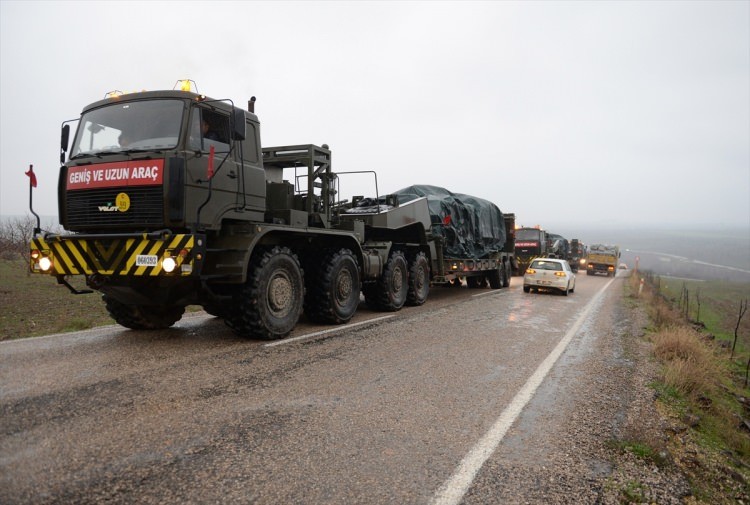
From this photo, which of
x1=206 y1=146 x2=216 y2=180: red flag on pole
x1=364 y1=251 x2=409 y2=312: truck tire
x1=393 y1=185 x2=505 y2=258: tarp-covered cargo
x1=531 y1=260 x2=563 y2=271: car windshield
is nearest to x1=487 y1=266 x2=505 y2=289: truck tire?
x1=393 y1=185 x2=505 y2=258: tarp-covered cargo

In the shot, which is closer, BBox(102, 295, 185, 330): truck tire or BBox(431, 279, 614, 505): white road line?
BBox(431, 279, 614, 505): white road line

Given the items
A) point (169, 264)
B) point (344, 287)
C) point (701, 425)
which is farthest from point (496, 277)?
point (169, 264)

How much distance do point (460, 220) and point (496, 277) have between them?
4420 millimetres

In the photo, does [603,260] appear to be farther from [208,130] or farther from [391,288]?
[208,130]

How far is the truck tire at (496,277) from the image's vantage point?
1817 centimetres

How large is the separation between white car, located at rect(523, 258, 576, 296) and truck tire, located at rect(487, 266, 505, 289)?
1.07 metres

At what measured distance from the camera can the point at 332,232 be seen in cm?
830

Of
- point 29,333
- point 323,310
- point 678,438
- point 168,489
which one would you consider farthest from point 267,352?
point 29,333

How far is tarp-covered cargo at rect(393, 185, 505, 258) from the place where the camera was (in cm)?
1364

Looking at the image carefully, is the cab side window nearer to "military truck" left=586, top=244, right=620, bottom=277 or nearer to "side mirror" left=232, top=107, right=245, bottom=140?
"side mirror" left=232, top=107, right=245, bottom=140

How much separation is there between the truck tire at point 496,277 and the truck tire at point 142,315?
41.5 ft

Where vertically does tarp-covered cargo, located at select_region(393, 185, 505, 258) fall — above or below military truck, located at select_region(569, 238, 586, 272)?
above

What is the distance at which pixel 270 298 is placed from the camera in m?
7.02

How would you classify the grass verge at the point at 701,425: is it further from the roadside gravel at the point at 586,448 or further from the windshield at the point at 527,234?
the windshield at the point at 527,234
